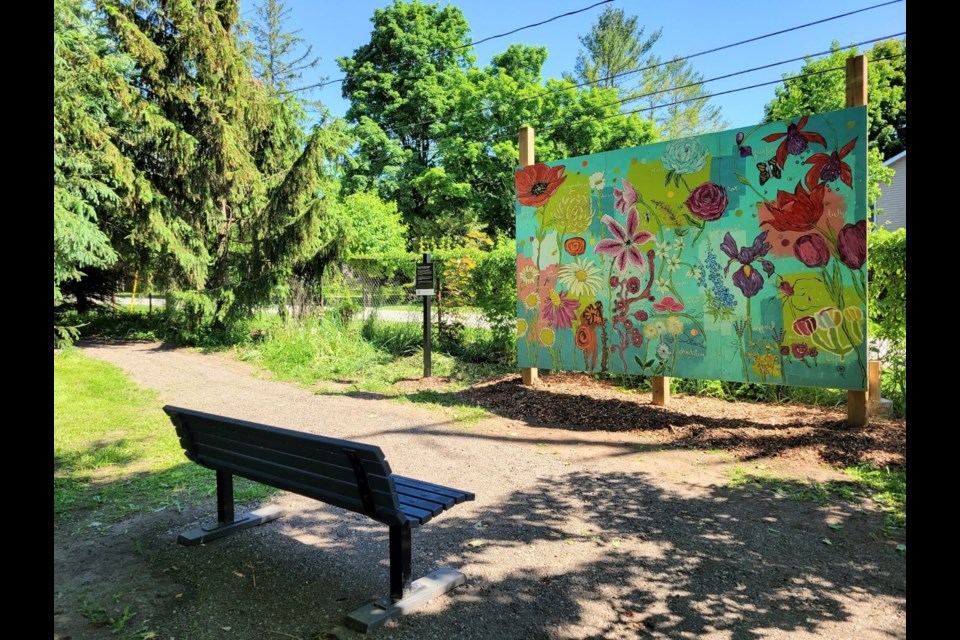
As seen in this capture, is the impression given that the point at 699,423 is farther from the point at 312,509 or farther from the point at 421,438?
the point at 312,509

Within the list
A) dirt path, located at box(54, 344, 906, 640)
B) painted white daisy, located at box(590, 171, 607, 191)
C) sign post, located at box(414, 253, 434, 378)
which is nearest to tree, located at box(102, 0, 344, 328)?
sign post, located at box(414, 253, 434, 378)

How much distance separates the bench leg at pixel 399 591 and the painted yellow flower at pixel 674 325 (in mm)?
4684

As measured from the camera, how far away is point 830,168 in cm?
610

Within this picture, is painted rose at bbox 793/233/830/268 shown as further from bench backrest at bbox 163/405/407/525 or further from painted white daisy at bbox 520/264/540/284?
bench backrest at bbox 163/405/407/525

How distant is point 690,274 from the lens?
23.2ft

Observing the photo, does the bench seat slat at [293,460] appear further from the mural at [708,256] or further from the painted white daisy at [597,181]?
the painted white daisy at [597,181]

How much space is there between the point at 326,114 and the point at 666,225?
368 inches

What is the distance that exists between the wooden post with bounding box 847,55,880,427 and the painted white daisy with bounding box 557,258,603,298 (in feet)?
10.1

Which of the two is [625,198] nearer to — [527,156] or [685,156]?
[685,156]

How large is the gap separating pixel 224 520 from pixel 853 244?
20.0 ft

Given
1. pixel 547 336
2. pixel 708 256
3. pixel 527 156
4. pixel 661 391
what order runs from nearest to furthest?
pixel 708 256 < pixel 661 391 < pixel 547 336 < pixel 527 156

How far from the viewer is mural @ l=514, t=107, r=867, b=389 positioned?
611 centimetres

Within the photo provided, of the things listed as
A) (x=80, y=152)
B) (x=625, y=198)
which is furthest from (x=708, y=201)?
(x=80, y=152)
